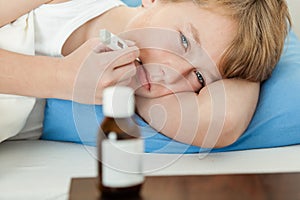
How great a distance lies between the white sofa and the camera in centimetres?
90

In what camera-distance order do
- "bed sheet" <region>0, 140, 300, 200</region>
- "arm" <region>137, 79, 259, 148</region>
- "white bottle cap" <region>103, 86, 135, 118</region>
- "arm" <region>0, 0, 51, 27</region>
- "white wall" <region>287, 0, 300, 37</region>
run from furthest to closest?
"white wall" <region>287, 0, 300, 37</region>
"arm" <region>0, 0, 51, 27</region>
"arm" <region>137, 79, 259, 148</region>
"bed sheet" <region>0, 140, 300, 200</region>
"white bottle cap" <region>103, 86, 135, 118</region>

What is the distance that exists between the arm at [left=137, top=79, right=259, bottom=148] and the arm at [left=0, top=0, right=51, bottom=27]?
1.03 ft

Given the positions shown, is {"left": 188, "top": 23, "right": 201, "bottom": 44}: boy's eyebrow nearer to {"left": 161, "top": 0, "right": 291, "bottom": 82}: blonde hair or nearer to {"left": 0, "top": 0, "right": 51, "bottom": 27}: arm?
{"left": 161, "top": 0, "right": 291, "bottom": 82}: blonde hair

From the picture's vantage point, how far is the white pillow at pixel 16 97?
1068mm

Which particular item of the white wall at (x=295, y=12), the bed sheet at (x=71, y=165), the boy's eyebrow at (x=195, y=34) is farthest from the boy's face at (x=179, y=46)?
the white wall at (x=295, y=12)

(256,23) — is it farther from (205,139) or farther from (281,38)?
(205,139)

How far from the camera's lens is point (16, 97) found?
1.07 m

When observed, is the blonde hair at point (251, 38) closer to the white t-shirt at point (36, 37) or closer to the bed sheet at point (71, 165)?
the bed sheet at point (71, 165)

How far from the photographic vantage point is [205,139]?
101 cm

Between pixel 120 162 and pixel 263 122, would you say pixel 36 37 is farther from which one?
pixel 120 162

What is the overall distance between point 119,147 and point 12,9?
0.61 m

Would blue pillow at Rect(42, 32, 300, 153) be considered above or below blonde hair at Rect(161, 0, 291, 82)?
below

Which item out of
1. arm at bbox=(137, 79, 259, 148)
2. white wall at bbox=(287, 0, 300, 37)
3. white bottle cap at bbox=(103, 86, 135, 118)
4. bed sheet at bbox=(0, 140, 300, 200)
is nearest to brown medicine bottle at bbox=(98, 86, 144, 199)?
white bottle cap at bbox=(103, 86, 135, 118)

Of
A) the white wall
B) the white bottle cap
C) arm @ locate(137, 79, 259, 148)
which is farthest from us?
the white wall
